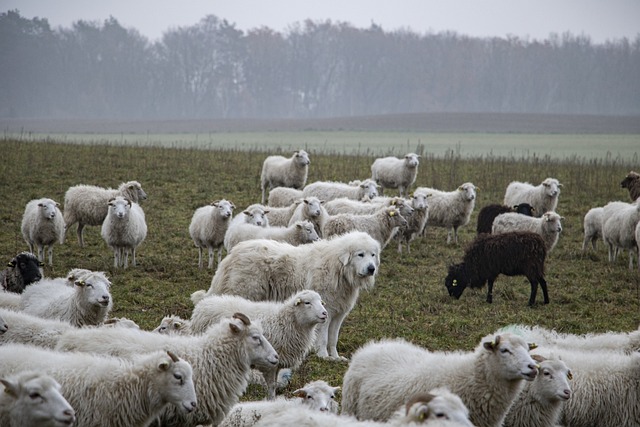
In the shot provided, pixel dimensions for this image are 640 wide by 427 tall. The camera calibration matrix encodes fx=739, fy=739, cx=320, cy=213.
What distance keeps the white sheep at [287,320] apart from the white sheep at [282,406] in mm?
1253

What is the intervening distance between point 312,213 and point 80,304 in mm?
5679

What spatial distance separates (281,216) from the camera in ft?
49.8

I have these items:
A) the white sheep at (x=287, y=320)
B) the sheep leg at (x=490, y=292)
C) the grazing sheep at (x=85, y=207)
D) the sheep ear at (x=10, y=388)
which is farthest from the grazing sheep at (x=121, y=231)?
the sheep ear at (x=10, y=388)

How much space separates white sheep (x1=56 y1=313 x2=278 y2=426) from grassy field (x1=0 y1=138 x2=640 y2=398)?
3.72ft

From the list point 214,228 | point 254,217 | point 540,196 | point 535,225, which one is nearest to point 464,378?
point 254,217

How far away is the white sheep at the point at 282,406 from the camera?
627 centimetres

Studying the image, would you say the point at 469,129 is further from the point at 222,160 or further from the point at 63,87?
the point at 63,87

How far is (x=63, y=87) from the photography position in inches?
4313

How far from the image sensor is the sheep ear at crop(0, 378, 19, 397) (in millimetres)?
5238

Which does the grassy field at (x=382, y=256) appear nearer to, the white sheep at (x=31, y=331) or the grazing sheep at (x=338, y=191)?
the grazing sheep at (x=338, y=191)

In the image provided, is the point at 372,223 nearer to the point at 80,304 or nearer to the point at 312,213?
the point at 312,213

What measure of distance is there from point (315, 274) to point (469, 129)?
6858cm

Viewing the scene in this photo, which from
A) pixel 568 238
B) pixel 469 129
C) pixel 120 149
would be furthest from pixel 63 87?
pixel 568 238

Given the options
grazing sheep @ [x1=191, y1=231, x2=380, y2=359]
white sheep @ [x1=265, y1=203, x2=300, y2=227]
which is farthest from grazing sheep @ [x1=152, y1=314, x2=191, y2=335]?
white sheep @ [x1=265, y1=203, x2=300, y2=227]
